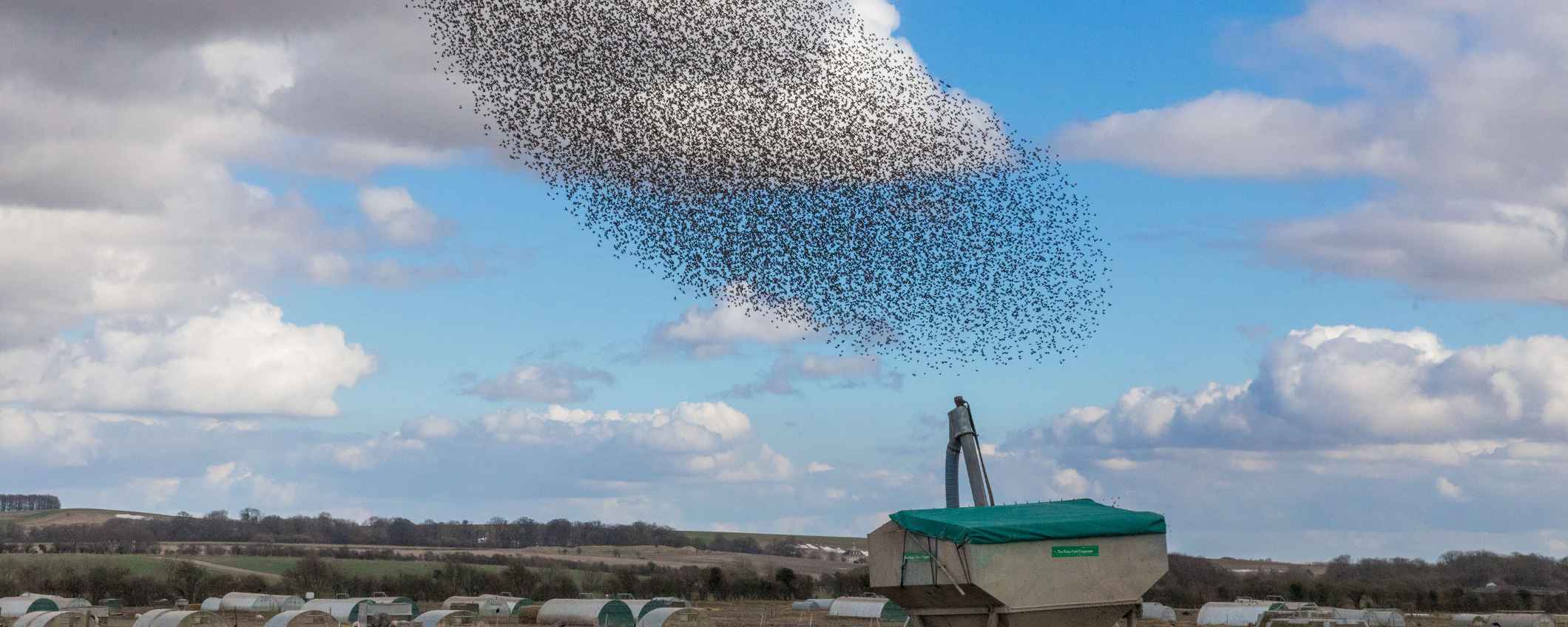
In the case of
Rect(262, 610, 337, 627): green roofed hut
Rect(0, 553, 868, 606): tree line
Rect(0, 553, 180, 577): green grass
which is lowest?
Rect(262, 610, 337, 627): green roofed hut

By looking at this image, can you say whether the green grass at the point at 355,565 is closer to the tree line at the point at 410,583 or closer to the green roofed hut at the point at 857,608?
the tree line at the point at 410,583

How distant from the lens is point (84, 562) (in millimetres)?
148625

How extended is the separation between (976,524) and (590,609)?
66.3 m

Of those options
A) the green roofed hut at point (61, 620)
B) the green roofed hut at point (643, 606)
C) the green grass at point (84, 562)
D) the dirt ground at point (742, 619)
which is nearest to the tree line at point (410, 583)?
the green grass at point (84, 562)

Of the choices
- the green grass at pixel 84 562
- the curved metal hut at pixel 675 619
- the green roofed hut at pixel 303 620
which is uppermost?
the green grass at pixel 84 562

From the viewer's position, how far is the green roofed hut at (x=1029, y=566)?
27391 millimetres

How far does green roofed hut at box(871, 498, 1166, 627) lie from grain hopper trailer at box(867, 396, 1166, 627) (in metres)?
0.01

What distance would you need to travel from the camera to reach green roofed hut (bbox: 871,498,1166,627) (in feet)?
89.9

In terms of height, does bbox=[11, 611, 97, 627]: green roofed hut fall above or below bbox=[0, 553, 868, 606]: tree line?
below

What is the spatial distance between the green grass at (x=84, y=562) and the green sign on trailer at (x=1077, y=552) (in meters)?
126

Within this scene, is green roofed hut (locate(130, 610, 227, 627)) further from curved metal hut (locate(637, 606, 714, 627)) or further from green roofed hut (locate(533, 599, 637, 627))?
green roofed hut (locate(533, 599, 637, 627))

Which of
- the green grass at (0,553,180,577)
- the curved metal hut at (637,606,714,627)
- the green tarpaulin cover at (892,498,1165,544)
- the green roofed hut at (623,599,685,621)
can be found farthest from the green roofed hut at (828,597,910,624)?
the green grass at (0,553,180,577)

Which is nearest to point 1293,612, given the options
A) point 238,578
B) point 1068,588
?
point 1068,588

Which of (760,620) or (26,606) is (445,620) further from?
(26,606)
